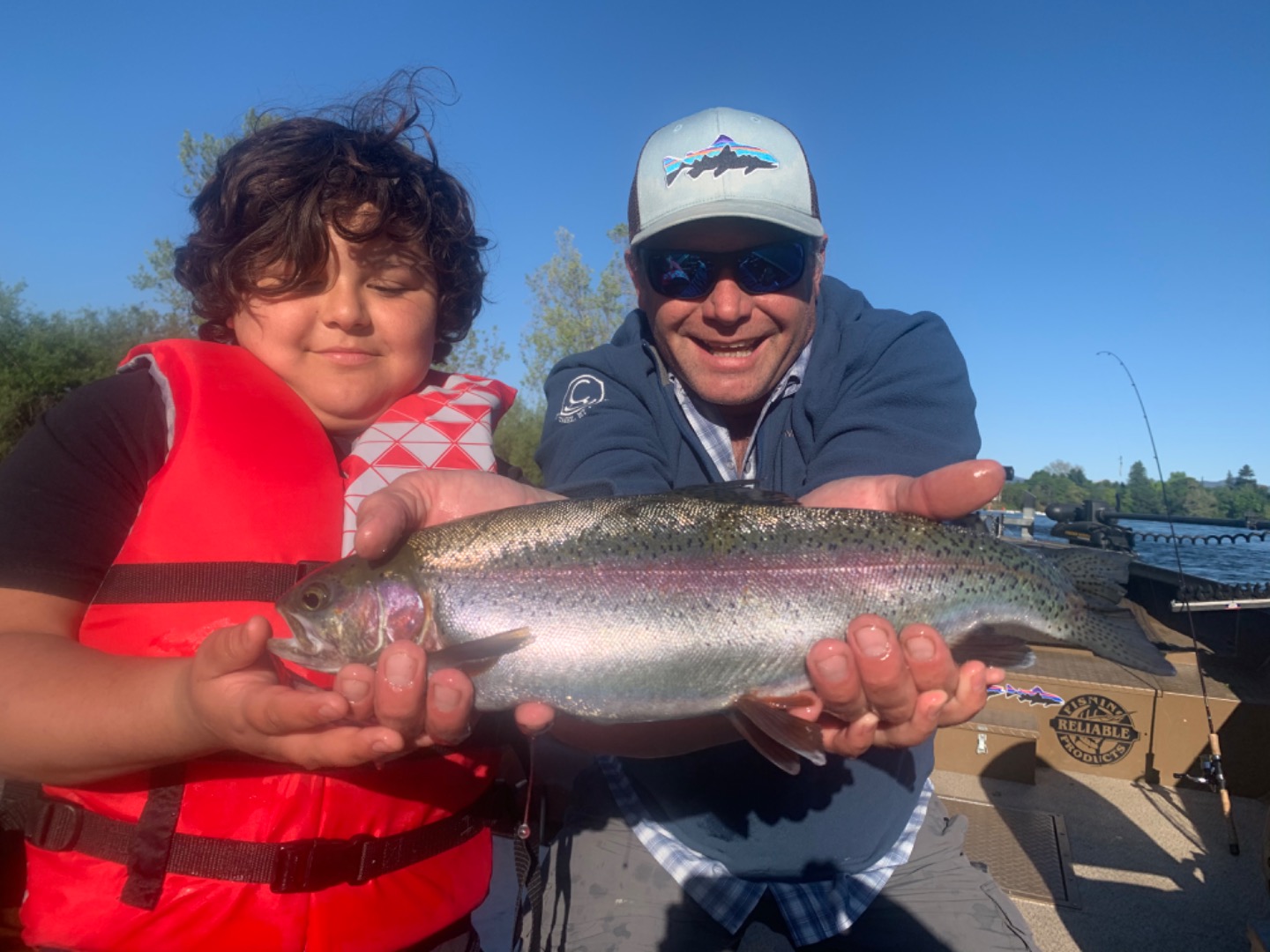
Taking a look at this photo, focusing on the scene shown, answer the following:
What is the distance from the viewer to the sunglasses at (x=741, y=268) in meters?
3.70

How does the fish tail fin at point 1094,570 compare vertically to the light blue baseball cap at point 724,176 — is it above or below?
below

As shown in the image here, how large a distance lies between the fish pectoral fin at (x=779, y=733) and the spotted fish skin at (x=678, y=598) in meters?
0.08

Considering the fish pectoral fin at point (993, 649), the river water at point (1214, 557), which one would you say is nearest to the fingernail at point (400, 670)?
the fish pectoral fin at point (993, 649)

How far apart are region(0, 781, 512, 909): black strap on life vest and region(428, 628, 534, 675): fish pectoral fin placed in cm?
71

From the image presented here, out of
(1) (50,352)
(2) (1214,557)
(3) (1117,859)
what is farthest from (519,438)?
(3) (1117,859)

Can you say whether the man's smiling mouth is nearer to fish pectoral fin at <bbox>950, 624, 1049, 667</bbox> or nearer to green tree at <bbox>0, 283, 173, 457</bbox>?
fish pectoral fin at <bbox>950, 624, 1049, 667</bbox>

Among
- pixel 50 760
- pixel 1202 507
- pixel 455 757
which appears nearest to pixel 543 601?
pixel 455 757

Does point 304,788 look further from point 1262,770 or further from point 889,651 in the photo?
point 1262,770

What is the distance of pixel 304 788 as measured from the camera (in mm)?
2736

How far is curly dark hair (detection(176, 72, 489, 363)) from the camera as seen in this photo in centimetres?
318

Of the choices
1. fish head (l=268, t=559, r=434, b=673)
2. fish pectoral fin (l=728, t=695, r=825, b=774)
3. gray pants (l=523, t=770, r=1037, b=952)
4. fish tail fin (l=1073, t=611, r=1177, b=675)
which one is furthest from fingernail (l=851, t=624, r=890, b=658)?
fish head (l=268, t=559, r=434, b=673)

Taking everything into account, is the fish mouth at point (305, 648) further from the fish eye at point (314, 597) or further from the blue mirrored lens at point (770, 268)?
the blue mirrored lens at point (770, 268)

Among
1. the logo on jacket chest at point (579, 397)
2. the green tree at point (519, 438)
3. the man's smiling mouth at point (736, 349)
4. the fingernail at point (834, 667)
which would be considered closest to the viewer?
the fingernail at point (834, 667)

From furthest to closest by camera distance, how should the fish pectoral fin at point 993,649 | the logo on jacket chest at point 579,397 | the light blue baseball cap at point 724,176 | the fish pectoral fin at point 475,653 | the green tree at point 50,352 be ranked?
the green tree at point 50,352, the logo on jacket chest at point 579,397, the light blue baseball cap at point 724,176, the fish pectoral fin at point 993,649, the fish pectoral fin at point 475,653
